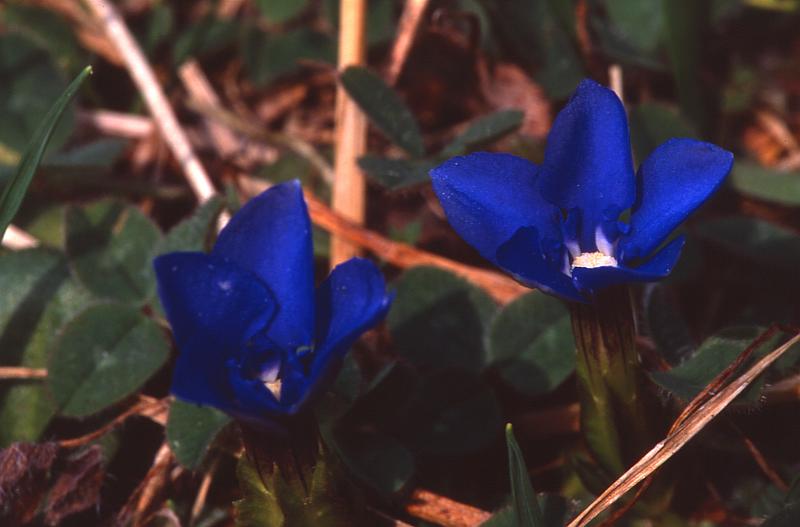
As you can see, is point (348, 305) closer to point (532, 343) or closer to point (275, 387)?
point (275, 387)

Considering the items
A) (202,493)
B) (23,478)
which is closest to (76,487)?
(23,478)

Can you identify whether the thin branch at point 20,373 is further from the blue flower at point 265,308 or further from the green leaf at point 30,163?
the blue flower at point 265,308

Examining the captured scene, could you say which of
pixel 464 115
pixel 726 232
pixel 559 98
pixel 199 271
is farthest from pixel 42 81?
pixel 726 232

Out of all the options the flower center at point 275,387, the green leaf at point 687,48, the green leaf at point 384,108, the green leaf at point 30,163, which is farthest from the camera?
the green leaf at point 687,48

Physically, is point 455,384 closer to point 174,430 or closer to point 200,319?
point 174,430

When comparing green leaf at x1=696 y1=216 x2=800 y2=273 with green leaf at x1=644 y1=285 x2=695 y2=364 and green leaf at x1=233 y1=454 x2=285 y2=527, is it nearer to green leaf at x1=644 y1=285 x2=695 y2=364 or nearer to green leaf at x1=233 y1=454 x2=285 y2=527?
green leaf at x1=644 y1=285 x2=695 y2=364

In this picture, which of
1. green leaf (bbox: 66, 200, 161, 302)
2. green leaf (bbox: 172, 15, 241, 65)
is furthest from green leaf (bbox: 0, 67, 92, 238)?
green leaf (bbox: 172, 15, 241, 65)

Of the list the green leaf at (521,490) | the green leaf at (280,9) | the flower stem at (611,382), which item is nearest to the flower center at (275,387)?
the green leaf at (521,490)
